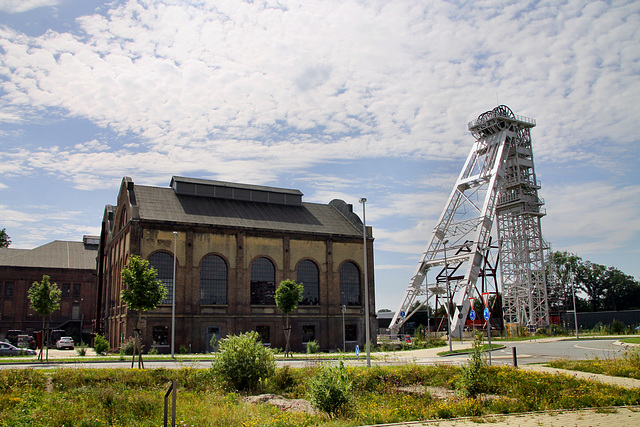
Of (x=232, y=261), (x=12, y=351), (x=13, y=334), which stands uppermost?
(x=232, y=261)

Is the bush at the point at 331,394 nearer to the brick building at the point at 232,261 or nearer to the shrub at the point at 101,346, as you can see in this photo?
the brick building at the point at 232,261

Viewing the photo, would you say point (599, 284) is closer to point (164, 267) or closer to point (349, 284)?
point (349, 284)

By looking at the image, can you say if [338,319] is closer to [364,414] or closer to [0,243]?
[364,414]

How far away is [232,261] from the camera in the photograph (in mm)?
43031

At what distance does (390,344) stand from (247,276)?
13.0m

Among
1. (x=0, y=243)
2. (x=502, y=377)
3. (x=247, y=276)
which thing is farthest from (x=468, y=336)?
(x=0, y=243)

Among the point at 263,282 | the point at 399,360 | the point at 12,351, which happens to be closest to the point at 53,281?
the point at 12,351

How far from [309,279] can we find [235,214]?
29.1 ft

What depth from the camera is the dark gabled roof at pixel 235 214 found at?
42938 millimetres

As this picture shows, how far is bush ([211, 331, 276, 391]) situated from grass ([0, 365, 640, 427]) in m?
0.34

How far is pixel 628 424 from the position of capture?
407 inches

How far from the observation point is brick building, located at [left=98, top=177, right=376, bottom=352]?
133 ft

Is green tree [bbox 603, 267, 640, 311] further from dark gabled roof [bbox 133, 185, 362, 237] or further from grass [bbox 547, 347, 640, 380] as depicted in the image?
grass [bbox 547, 347, 640, 380]

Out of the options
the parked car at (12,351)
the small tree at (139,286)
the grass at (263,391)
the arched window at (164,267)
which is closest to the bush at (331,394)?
the grass at (263,391)
